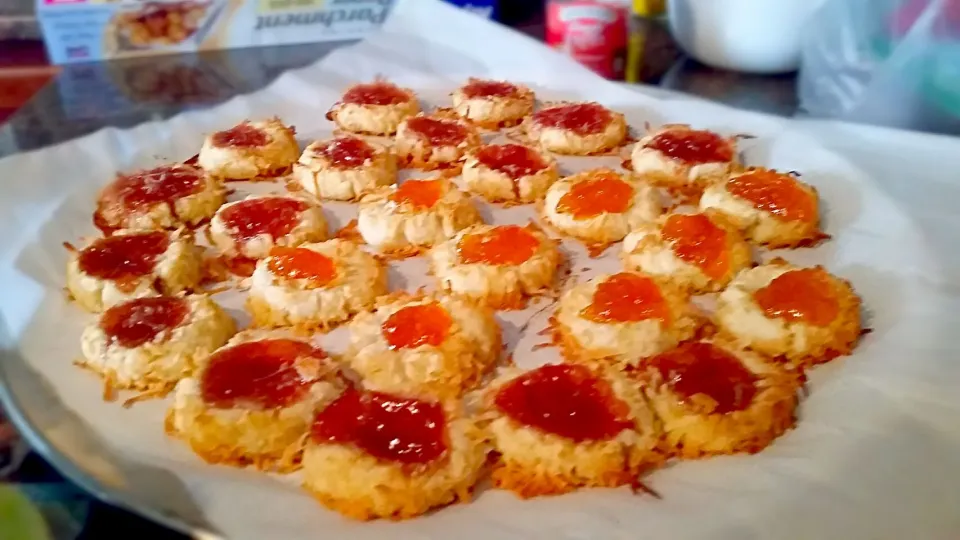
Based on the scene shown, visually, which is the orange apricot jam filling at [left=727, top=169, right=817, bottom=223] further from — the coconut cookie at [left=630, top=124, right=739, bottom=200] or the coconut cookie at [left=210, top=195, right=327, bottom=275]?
the coconut cookie at [left=210, top=195, right=327, bottom=275]

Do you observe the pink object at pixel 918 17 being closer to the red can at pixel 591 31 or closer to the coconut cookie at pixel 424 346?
the red can at pixel 591 31

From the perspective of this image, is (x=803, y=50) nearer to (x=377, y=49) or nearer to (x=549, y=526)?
(x=377, y=49)

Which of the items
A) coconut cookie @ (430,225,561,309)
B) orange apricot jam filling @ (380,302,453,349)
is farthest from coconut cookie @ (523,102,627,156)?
orange apricot jam filling @ (380,302,453,349)

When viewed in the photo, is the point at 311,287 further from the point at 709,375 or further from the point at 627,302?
the point at 709,375

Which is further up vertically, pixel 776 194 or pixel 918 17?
pixel 918 17

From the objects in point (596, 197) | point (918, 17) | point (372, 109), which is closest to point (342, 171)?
point (372, 109)

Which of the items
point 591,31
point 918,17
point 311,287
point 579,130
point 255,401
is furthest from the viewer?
point 591,31

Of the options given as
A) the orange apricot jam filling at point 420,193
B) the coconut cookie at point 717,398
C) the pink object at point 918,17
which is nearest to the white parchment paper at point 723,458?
the coconut cookie at point 717,398
